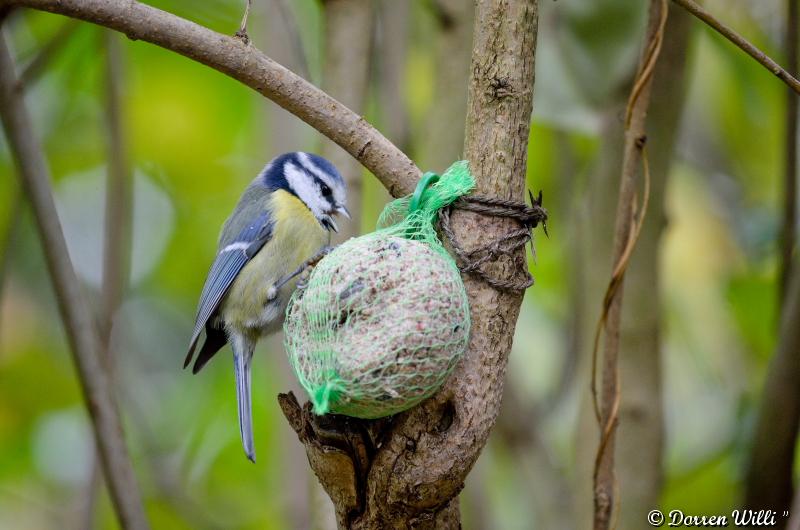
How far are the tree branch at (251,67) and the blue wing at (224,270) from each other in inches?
26.2

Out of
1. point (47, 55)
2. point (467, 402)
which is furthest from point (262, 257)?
point (467, 402)

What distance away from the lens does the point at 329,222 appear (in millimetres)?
1831

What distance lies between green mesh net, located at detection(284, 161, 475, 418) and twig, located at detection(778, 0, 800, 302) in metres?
1.03

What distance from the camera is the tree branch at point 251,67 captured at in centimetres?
110

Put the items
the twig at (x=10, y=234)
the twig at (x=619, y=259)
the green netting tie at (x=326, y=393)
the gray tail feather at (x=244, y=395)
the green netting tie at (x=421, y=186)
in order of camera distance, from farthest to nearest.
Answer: the twig at (x=10, y=234) → the gray tail feather at (x=244, y=395) → the twig at (x=619, y=259) → the green netting tie at (x=421, y=186) → the green netting tie at (x=326, y=393)

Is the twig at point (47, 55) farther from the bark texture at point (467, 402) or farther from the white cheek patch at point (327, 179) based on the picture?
the bark texture at point (467, 402)

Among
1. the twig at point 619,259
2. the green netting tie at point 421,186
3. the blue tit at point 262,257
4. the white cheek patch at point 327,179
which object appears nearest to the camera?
the green netting tie at point 421,186

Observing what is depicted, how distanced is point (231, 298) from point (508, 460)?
1.11 metres

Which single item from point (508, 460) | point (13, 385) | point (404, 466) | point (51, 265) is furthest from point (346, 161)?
point (13, 385)

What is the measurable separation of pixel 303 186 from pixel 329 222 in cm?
9

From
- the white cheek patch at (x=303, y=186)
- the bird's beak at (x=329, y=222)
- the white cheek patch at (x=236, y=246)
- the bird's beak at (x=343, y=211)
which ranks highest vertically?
the white cheek patch at (x=303, y=186)

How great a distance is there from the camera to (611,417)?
54.2 inches

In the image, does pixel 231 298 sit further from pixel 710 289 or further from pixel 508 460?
pixel 710 289

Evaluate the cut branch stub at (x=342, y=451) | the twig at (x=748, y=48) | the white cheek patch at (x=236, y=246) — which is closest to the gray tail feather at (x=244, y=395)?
the white cheek patch at (x=236, y=246)
